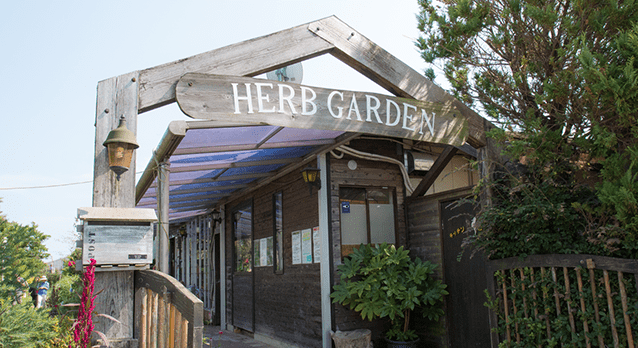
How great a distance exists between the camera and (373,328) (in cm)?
614

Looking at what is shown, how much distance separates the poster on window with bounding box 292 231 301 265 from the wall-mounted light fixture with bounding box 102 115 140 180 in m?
4.09

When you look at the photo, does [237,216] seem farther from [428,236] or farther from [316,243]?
[428,236]

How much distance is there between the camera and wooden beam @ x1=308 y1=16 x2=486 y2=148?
4.09m

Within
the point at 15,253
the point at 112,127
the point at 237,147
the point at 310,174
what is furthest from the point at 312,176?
the point at 15,253

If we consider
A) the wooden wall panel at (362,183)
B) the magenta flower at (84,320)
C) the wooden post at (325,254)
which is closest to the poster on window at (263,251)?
the wooden post at (325,254)

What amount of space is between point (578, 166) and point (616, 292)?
0.97 metres

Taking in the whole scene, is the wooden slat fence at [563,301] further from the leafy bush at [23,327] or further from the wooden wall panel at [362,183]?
the leafy bush at [23,327]

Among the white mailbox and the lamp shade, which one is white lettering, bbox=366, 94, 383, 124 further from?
the lamp shade

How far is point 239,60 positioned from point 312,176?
2.72m

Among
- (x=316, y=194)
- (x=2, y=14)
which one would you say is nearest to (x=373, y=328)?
(x=316, y=194)

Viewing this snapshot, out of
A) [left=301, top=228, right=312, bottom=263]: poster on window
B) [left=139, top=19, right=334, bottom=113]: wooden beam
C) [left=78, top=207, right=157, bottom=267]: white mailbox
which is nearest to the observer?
[left=78, top=207, right=157, bottom=267]: white mailbox

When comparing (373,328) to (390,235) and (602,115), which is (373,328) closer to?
(390,235)

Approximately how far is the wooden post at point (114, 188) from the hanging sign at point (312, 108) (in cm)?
37

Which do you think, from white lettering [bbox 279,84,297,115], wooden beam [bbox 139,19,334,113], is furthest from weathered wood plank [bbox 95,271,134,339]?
white lettering [bbox 279,84,297,115]
